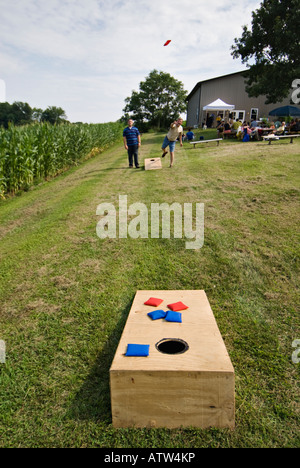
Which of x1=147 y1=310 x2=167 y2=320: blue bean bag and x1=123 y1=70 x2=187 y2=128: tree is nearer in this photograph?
x1=147 y1=310 x2=167 y2=320: blue bean bag

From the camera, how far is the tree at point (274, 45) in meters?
22.0

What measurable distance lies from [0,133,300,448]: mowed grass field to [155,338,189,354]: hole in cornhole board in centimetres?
57

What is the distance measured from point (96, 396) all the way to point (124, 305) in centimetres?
127

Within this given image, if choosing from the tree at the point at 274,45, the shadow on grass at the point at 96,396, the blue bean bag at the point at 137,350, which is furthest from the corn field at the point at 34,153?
the tree at the point at 274,45

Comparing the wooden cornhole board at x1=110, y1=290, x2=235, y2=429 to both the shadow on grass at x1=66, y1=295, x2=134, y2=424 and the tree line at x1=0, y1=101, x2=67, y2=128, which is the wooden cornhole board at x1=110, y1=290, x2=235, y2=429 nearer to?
the shadow on grass at x1=66, y1=295, x2=134, y2=424

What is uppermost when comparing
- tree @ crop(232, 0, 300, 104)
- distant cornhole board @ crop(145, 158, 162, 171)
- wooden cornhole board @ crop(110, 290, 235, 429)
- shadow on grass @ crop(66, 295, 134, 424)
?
tree @ crop(232, 0, 300, 104)

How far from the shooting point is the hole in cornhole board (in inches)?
98.2

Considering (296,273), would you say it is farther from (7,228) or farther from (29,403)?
(7,228)

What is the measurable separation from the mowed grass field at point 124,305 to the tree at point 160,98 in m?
53.1

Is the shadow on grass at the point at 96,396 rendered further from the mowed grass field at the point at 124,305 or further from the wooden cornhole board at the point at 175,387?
the wooden cornhole board at the point at 175,387

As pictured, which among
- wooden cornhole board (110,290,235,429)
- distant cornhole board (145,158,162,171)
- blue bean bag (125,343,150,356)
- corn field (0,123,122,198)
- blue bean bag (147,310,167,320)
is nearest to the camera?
wooden cornhole board (110,290,235,429)

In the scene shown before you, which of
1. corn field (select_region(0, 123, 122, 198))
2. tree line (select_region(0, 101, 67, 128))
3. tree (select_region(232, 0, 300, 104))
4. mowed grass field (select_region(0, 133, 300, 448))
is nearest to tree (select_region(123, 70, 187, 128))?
tree line (select_region(0, 101, 67, 128))

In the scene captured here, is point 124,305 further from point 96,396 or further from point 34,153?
point 34,153

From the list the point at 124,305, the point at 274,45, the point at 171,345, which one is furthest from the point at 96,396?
the point at 274,45
